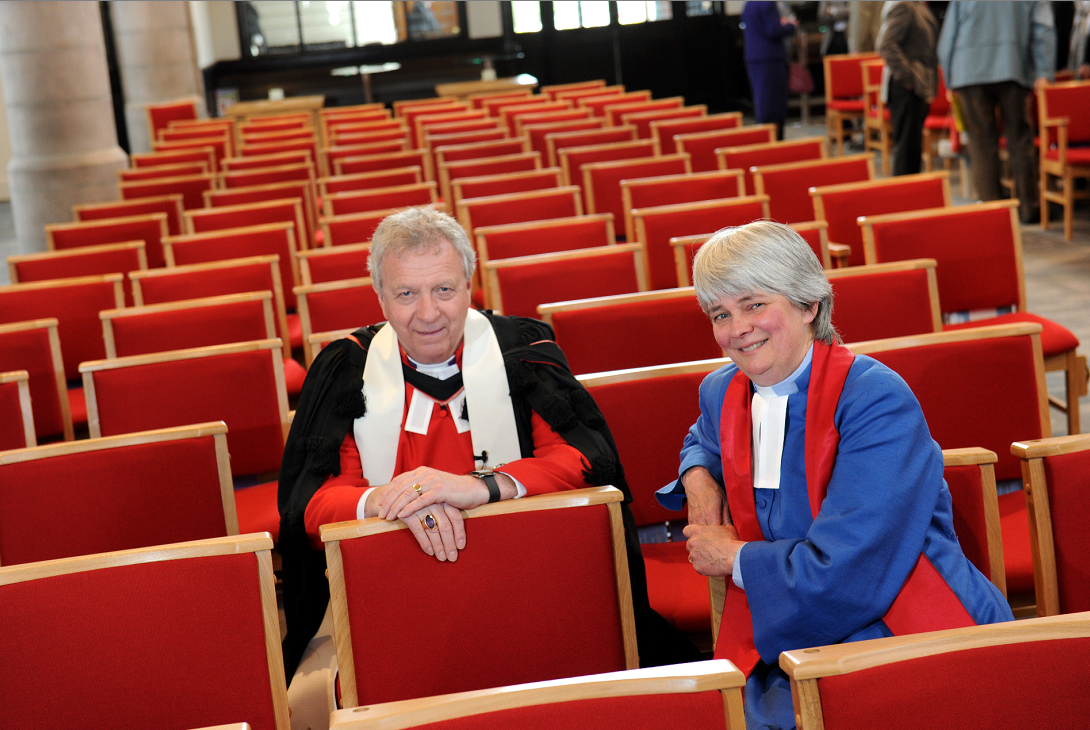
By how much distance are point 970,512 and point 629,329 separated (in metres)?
1.37

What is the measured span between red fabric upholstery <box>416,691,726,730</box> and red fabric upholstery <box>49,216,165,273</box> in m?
4.90

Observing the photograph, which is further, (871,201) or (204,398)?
(871,201)

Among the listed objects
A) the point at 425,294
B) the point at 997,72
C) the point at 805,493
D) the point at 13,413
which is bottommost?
the point at 805,493

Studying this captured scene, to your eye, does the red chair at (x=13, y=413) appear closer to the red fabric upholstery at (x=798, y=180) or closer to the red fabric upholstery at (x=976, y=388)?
the red fabric upholstery at (x=976, y=388)

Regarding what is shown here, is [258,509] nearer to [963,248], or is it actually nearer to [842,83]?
[963,248]

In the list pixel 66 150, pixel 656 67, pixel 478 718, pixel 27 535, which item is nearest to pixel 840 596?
pixel 478 718

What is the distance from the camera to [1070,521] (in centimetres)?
176

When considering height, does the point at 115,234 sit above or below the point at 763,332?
above

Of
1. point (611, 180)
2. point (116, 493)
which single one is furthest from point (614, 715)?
point (611, 180)

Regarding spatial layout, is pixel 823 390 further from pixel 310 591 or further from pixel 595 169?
pixel 595 169

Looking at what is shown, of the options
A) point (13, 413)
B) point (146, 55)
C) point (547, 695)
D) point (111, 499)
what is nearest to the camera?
point (547, 695)

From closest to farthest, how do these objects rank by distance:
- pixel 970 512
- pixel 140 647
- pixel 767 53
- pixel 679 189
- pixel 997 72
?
pixel 140 647, pixel 970 512, pixel 679 189, pixel 997 72, pixel 767 53

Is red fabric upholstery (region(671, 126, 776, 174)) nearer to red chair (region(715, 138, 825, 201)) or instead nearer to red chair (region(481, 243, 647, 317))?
red chair (region(715, 138, 825, 201))

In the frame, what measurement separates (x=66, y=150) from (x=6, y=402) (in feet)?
22.4
